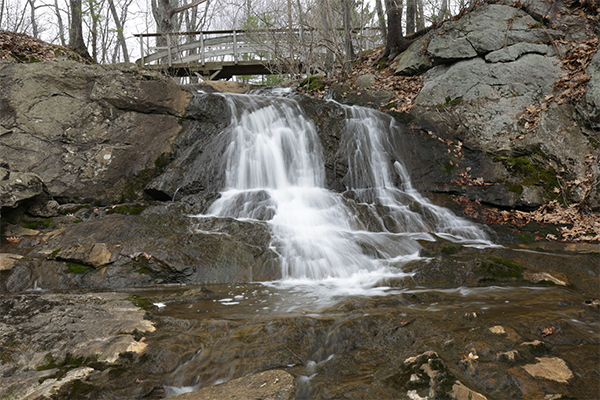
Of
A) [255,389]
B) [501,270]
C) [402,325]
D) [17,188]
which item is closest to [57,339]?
[255,389]

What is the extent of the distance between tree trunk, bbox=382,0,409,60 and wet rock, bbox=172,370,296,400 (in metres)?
13.3

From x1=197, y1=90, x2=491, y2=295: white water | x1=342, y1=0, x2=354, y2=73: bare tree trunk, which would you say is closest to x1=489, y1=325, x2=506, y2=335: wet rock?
x1=197, y1=90, x2=491, y2=295: white water

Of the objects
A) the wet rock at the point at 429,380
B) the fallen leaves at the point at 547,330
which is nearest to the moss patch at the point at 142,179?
the wet rock at the point at 429,380

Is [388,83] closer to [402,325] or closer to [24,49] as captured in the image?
[402,325]

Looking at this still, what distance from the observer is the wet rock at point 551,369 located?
2.59 meters

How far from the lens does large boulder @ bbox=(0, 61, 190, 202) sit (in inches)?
322

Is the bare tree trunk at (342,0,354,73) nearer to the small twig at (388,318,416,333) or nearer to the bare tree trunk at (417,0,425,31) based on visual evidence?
the bare tree trunk at (417,0,425,31)

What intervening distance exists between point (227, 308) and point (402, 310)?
2.02 m

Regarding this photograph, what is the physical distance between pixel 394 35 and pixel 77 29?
11915 millimetres

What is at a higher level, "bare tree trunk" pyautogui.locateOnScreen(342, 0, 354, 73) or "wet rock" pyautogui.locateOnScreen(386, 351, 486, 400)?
"bare tree trunk" pyautogui.locateOnScreen(342, 0, 354, 73)

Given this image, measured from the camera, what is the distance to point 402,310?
3949 mm

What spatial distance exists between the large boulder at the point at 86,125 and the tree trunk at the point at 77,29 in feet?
18.6

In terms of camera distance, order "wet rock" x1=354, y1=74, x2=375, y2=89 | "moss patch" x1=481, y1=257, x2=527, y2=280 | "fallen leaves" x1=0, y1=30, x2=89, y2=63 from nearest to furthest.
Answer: "moss patch" x1=481, y1=257, x2=527, y2=280, "fallen leaves" x1=0, y1=30, x2=89, y2=63, "wet rock" x1=354, y1=74, x2=375, y2=89

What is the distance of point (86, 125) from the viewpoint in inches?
347
